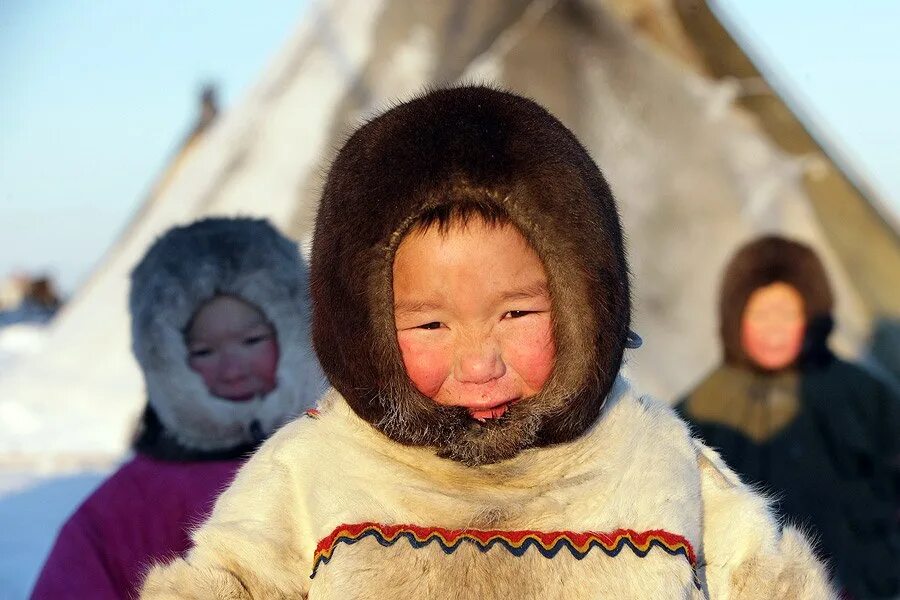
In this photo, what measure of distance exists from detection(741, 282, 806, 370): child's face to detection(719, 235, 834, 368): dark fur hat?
0.06 ft

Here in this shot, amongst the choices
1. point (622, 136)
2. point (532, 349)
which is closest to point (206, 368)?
point (532, 349)

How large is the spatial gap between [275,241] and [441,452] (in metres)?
1.73

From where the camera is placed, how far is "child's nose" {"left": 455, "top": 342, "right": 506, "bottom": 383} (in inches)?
53.8

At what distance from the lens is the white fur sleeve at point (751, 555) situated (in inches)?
55.6

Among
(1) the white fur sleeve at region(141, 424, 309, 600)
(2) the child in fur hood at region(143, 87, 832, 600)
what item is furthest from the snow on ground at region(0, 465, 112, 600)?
(2) the child in fur hood at region(143, 87, 832, 600)

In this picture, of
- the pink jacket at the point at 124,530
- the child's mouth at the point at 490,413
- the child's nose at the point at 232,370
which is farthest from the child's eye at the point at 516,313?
the child's nose at the point at 232,370

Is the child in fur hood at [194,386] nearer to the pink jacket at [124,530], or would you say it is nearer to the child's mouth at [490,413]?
the pink jacket at [124,530]

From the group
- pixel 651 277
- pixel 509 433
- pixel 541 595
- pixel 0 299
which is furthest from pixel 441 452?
pixel 0 299

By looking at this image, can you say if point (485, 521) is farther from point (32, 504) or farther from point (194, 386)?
point (32, 504)

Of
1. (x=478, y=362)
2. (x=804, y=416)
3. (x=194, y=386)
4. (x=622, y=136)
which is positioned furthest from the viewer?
(x=622, y=136)

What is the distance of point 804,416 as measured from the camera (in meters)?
3.92

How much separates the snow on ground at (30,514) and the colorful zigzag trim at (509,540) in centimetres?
299

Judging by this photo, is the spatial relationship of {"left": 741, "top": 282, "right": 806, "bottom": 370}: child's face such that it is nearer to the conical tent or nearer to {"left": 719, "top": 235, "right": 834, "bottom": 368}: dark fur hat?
{"left": 719, "top": 235, "right": 834, "bottom": 368}: dark fur hat

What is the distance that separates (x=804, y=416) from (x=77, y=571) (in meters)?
2.42
